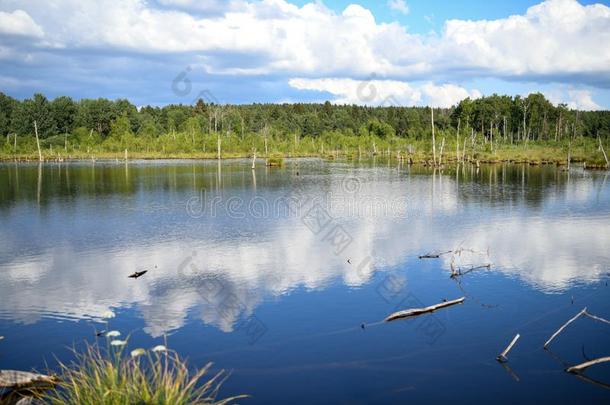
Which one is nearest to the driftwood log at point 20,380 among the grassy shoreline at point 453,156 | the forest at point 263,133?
the grassy shoreline at point 453,156

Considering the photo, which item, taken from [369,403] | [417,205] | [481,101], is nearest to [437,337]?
[369,403]

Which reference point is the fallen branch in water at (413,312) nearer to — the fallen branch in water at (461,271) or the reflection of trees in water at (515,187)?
the fallen branch in water at (461,271)

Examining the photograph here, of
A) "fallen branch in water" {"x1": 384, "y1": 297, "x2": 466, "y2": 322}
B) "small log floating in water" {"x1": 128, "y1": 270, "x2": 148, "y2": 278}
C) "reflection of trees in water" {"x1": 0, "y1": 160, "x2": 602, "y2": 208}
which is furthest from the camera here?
"reflection of trees in water" {"x1": 0, "y1": 160, "x2": 602, "y2": 208}

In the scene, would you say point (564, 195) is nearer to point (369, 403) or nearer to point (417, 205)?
point (417, 205)

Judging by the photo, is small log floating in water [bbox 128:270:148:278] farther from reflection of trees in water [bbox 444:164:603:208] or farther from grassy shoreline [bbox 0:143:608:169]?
grassy shoreline [bbox 0:143:608:169]

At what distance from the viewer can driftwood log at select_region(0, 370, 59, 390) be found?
7.96 m

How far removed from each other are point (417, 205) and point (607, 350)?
19.2m

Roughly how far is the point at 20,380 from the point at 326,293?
7224 millimetres

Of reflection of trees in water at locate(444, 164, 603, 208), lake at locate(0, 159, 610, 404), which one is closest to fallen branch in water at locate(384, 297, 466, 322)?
lake at locate(0, 159, 610, 404)

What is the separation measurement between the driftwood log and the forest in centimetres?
7029

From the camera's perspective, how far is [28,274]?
50.0 ft

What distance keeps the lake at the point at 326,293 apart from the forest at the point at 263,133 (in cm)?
5478

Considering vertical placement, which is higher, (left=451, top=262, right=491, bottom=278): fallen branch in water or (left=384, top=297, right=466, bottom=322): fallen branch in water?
(left=451, top=262, right=491, bottom=278): fallen branch in water

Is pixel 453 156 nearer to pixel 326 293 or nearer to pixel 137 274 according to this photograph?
pixel 326 293
